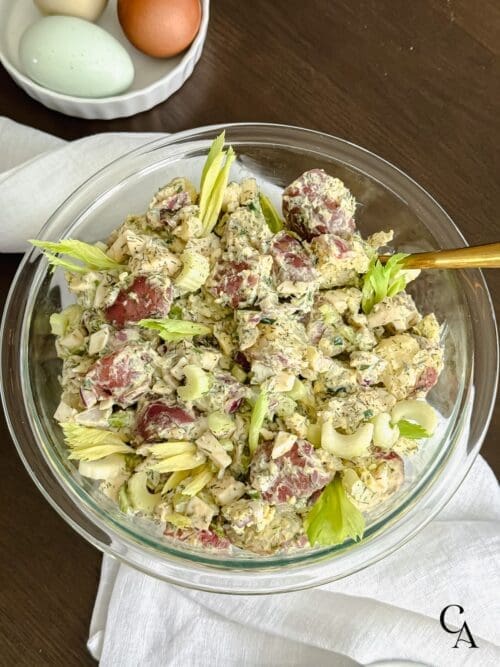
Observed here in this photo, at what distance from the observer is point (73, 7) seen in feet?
4.03

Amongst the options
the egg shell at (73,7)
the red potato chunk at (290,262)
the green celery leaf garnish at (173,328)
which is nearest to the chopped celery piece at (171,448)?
the green celery leaf garnish at (173,328)

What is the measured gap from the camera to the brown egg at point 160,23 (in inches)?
47.6

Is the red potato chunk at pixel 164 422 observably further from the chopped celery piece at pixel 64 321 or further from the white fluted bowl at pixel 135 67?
the white fluted bowl at pixel 135 67

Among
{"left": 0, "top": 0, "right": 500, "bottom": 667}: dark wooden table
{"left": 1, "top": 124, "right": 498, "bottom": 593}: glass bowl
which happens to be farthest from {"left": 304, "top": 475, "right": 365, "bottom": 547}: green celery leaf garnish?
{"left": 0, "top": 0, "right": 500, "bottom": 667}: dark wooden table

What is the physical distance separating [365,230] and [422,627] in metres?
0.62

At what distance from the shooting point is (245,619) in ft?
3.93

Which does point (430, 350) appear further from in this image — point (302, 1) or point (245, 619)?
point (302, 1)

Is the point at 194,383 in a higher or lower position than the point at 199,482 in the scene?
higher

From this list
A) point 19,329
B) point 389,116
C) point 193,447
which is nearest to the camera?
point 193,447

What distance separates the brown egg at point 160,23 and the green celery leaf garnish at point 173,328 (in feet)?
1.78

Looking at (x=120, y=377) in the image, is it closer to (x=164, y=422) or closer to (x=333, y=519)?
(x=164, y=422)

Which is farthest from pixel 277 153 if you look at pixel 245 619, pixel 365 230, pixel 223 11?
pixel 245 619

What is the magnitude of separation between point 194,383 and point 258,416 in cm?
8

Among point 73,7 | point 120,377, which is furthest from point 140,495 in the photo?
point 73,7
